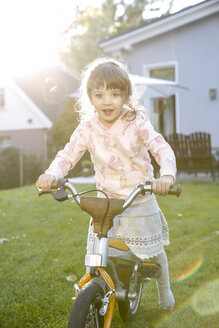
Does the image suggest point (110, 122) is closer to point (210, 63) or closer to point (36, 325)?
point (36, 325)

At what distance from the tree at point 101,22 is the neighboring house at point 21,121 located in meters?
10.1

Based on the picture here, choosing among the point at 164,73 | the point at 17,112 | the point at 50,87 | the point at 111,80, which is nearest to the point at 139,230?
the point at 111,80

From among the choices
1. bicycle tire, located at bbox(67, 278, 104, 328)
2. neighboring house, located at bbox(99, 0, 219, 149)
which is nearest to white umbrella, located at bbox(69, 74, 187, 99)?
neighboring house, located at bbox(99, 0, 219, 149)

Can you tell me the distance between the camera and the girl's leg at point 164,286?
8.85 ft

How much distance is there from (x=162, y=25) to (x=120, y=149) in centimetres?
1031

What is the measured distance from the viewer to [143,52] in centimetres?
1235

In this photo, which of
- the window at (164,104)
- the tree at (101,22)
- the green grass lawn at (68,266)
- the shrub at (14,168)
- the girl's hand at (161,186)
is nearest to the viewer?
the girl's hand at (161,186)

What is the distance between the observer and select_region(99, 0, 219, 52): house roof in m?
11.5

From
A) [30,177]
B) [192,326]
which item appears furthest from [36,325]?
[30,177]

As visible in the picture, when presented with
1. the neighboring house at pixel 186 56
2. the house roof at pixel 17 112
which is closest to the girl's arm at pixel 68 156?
the neighboring house at pixel 186 56

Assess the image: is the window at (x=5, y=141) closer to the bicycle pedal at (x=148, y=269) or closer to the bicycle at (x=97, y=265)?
the bicycle pedal at (x=148, y=269)

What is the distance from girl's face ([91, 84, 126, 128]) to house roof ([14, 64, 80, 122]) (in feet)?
68.4

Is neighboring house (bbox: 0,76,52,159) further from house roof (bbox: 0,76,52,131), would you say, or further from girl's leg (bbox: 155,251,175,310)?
girl's leg (bbox: 155,251,175,310)

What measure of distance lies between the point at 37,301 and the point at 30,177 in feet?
38.6
